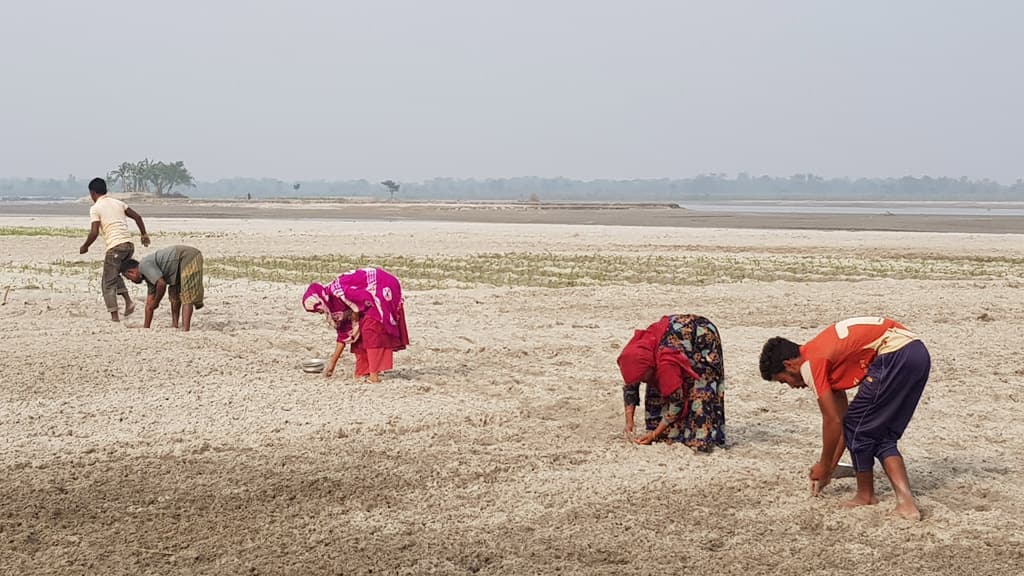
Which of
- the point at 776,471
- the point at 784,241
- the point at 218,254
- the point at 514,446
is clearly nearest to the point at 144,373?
the point at 514,446

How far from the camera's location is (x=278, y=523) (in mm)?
6379

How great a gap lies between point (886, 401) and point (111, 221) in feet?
31.8

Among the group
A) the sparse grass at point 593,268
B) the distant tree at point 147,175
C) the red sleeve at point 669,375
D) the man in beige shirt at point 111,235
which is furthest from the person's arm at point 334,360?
the distant tree at point 147,175

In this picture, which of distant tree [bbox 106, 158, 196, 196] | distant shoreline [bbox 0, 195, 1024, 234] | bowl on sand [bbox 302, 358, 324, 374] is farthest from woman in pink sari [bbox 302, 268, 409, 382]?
distant tree [bbox 106, 158, 196, 196]

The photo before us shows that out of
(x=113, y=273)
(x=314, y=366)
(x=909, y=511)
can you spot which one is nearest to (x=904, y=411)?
(x=909, y=511)

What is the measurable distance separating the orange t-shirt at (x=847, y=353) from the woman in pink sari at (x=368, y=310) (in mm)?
4543

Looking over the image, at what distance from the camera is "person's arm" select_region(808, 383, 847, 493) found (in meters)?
6.20

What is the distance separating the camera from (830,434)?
6324 millimetres

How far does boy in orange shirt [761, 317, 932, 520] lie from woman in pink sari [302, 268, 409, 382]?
4.39 m

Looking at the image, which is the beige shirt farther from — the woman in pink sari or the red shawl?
the red shawl

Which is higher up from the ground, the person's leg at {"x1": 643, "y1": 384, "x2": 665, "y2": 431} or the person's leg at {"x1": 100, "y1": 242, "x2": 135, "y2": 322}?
the person's leg at {"x1": 100, "y1": 242, "x2": 135, "y2": 322}

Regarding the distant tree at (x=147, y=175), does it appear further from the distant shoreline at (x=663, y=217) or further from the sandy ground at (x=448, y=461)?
the sandy ground at (x=448, y=461)

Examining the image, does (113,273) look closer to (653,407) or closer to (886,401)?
(653,407)

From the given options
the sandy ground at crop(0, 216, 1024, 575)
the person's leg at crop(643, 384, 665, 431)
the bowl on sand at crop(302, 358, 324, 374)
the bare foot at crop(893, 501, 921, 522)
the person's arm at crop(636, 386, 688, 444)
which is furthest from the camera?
the bowl on sand at crop(302, 358, 324, 374)
